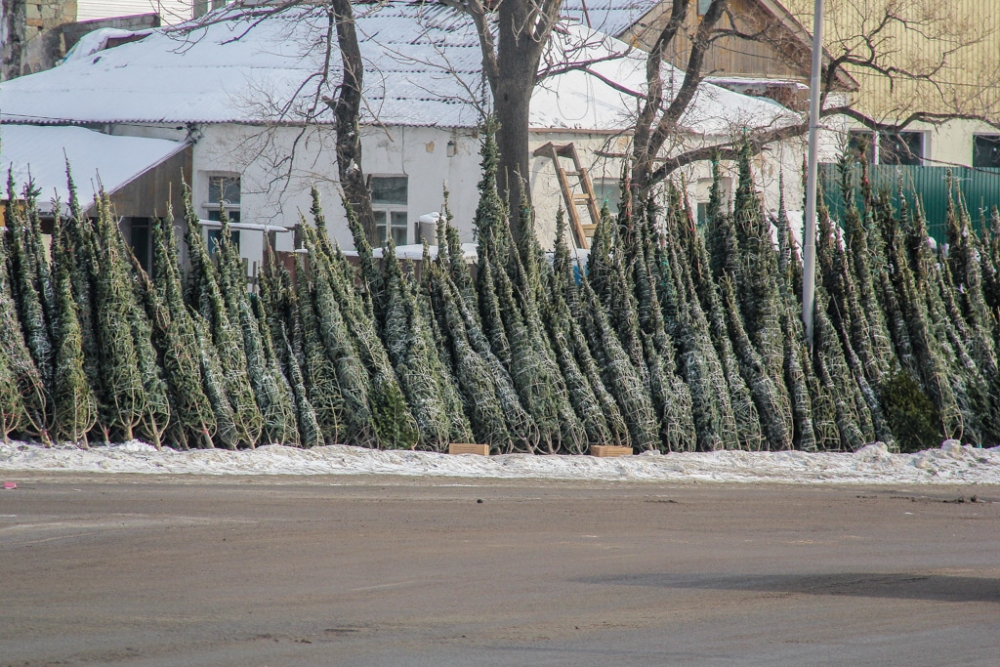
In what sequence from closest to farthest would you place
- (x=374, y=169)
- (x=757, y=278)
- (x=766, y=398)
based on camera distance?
(x=766, y=398), (x=757, y=278), (x=374, y=169)

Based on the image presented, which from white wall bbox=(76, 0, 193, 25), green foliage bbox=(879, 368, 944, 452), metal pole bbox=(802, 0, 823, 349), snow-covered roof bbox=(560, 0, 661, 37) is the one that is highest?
white wall bbox=(76, 0, 193, 25)

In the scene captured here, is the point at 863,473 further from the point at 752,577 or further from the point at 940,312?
the point at 752,577

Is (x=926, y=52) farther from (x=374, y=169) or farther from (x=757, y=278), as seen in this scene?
(x=757, y=278)

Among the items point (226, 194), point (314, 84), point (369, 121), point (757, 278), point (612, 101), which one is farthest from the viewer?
point (612, 101)

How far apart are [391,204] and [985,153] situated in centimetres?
2378

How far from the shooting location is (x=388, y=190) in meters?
26.2

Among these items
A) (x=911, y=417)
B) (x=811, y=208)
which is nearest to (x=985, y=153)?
(x=811, y=208)

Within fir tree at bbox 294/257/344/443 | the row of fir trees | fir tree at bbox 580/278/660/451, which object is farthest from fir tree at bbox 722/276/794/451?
fir tree at bbox 294/257/344/443

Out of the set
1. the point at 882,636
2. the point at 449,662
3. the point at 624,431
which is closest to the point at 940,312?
the point at 624,431

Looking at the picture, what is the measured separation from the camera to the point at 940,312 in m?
15.2

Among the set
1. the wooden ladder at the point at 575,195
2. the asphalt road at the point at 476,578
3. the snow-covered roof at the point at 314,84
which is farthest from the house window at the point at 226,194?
the asphalt road at the point at 476,578

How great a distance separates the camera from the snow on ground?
11422mm

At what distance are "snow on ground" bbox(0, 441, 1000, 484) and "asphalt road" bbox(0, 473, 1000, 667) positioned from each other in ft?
2.86

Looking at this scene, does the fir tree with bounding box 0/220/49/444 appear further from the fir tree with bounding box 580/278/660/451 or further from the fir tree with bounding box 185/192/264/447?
the fir tree with bounding box 580/278/660/451
